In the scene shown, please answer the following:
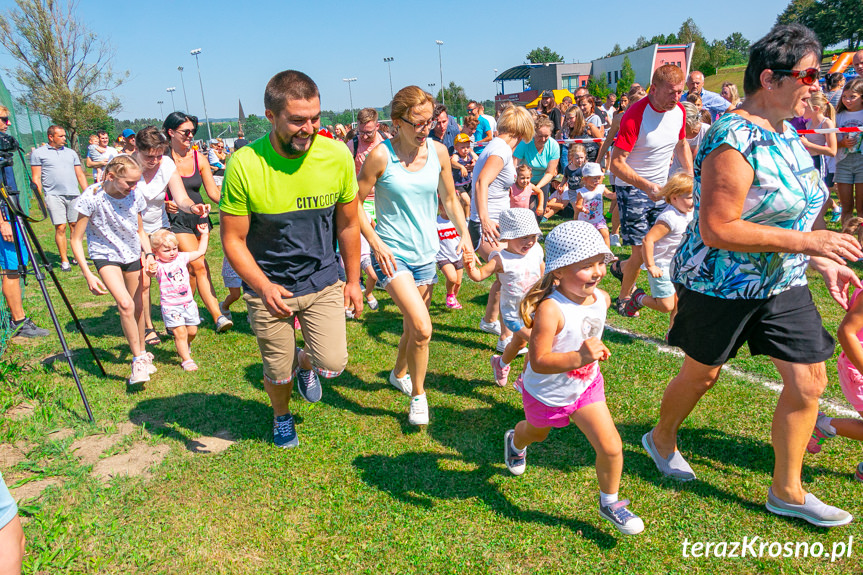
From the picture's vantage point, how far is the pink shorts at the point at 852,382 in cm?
316

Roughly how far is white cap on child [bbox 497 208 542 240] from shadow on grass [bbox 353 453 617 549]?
67.9 inches

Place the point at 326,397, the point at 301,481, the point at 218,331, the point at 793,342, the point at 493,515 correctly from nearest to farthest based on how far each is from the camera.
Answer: the point at 793,342, the point at 493,515, the point at 301,481, the point at 326,397, the point at 218,331

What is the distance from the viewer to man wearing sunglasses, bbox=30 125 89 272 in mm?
9633

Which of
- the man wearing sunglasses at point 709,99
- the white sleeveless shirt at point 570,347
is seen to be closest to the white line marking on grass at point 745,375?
the white sleeveless shirt at point 570,347

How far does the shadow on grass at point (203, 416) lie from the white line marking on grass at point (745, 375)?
346cm

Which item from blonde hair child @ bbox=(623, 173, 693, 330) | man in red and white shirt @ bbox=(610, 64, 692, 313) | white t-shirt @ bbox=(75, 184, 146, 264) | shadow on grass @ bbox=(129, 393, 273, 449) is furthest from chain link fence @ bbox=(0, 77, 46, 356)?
blonde hair child @ bbox=(623, 173, 693, 330)

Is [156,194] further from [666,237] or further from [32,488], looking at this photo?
[666,237]

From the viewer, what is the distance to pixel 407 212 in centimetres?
402

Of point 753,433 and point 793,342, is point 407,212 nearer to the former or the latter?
point 793,342

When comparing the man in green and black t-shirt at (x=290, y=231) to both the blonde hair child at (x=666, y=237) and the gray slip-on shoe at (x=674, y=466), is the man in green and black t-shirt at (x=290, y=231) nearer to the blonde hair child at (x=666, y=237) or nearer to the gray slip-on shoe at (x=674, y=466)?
the gray slip-on shoe at (x=674, y=466)

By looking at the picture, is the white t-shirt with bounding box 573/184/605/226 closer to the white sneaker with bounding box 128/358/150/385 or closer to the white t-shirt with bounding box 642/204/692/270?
the white t-shirt with bounding box 642/204/692/270

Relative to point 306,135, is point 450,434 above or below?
below

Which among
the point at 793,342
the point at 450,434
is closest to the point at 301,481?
the point at 450,434

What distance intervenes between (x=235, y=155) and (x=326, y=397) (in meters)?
2.25
